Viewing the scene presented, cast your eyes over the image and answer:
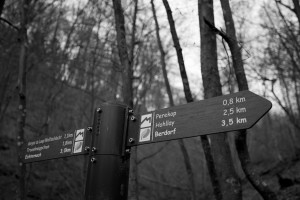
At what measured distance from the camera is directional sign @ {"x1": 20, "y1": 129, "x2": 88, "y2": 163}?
321 cm

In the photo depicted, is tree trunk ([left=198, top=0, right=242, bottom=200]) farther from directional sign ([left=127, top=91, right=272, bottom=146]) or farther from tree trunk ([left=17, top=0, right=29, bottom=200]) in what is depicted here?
tree trunk ([left=17, top=0, right=29, bottom=200])

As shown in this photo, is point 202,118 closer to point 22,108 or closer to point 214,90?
point 214,90

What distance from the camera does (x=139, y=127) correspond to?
289 cm

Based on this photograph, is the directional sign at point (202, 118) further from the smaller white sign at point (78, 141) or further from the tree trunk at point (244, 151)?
the tree trunk at point (244, 151)

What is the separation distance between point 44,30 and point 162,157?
1292 centimetres

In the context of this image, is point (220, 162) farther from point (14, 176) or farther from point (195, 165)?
point (195, 165)

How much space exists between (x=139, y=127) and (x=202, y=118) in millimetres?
623

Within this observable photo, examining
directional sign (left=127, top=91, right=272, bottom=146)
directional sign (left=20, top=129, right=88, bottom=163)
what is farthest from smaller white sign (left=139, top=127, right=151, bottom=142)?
directional sign (left=20, top=129, right=88, bottom=163)

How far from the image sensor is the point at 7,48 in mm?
9664

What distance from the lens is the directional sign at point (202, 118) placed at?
238 centimetres

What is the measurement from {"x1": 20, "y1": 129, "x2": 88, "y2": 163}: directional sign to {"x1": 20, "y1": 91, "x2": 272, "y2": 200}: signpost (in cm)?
4

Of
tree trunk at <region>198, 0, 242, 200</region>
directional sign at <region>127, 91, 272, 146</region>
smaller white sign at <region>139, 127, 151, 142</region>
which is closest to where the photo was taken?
directional sign at <region>127, 91, 272, 146</region>

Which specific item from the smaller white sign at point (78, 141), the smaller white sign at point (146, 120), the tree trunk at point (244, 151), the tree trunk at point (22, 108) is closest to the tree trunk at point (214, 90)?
the tree trunk at point (244, 151)

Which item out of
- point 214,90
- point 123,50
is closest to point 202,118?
point 214,90
